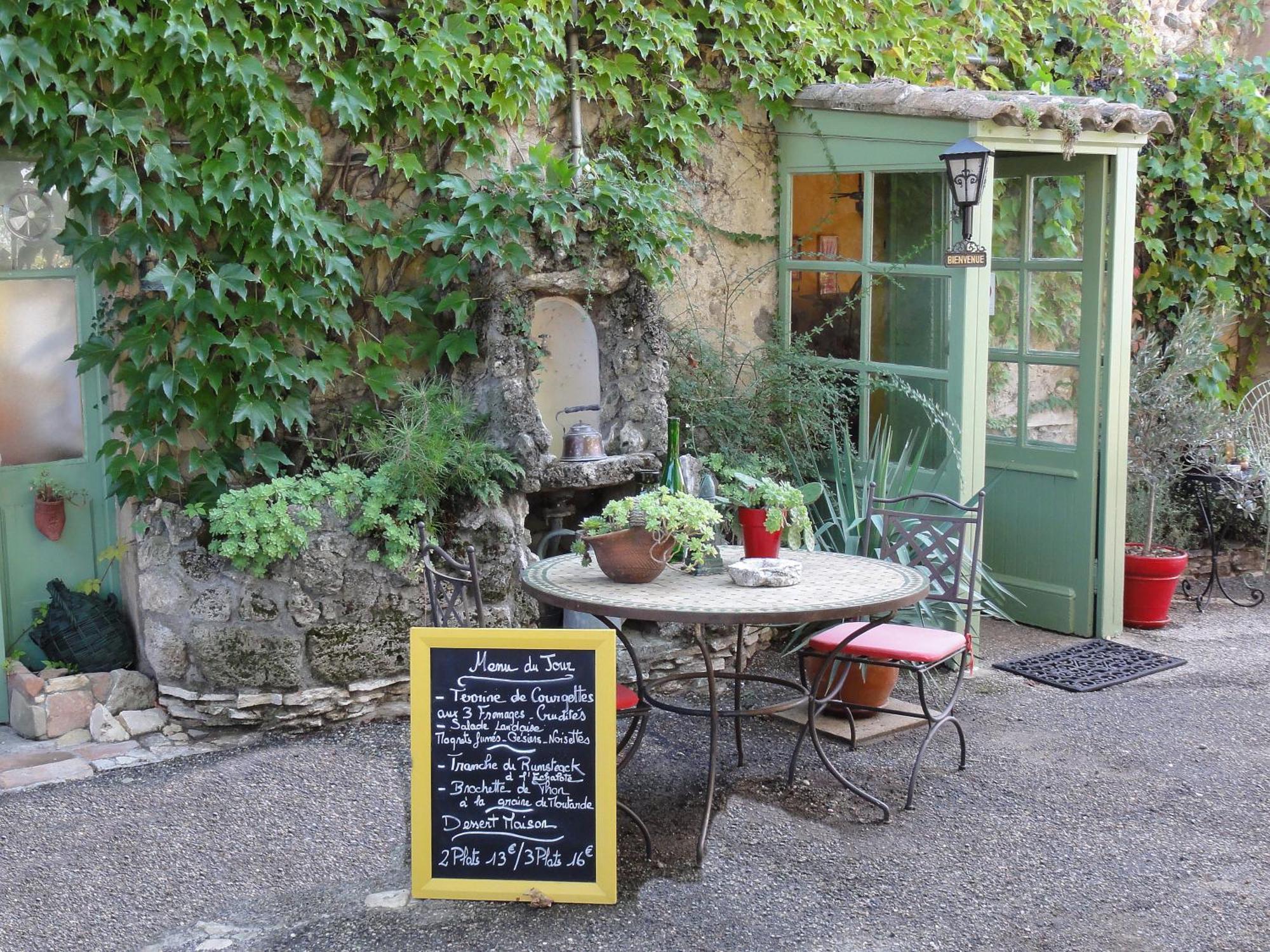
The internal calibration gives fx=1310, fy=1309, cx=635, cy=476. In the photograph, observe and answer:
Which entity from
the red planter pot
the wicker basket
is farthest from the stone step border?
the red planter pot

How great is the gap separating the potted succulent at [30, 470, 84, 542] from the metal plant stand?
5.76 metres

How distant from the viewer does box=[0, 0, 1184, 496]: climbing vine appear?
4.98m

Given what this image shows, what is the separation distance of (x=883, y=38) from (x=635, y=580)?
414 cm

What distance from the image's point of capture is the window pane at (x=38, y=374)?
17.2 feet

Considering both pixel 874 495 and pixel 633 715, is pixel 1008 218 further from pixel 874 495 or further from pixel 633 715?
pixel 633 715

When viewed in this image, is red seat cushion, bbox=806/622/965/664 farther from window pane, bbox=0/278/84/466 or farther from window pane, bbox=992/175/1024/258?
window pane, bbox=0/278/84/466

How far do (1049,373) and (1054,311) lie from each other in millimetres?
314

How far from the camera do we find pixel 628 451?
5949 millimetres

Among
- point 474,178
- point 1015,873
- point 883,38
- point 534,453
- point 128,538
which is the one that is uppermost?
point 883,38

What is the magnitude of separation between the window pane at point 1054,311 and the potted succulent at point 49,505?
4.64 m

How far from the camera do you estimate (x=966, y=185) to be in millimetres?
5695

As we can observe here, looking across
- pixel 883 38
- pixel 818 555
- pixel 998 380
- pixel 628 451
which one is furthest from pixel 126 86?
pixel 998 380

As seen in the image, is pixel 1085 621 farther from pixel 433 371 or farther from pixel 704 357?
pixel 433 371

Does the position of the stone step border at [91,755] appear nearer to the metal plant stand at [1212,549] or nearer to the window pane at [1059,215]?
the window pane at [1059,215]
